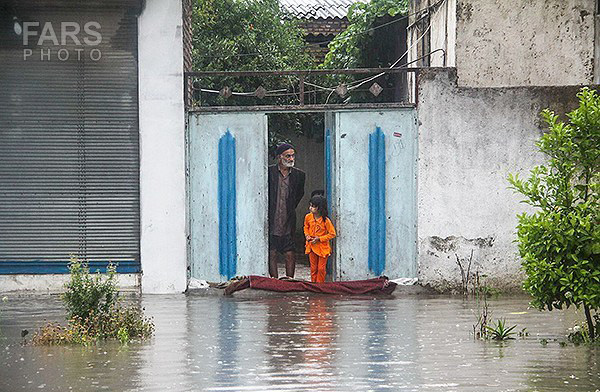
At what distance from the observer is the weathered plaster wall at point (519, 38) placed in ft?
47.5

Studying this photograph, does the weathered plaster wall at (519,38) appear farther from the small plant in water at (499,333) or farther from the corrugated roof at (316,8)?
the corrugated roof at (316,8)

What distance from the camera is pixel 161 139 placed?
14.5 m

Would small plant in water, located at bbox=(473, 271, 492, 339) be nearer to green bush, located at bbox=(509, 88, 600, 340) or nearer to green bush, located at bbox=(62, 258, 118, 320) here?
green bush, located at bbox=(509, 88, 600, 340)

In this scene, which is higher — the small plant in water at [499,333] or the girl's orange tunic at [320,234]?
the girl's orange tunic at [320,234]

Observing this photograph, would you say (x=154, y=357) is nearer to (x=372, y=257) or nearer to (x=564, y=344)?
(x=564, y=344)

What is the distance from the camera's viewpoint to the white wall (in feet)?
47.7

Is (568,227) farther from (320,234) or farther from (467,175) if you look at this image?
(320,234)

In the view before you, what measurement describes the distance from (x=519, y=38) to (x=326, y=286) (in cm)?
419

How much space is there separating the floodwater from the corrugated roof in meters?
11.7

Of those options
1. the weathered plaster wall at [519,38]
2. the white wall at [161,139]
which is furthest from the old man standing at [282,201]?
the weathered plaster wall at [519,38]

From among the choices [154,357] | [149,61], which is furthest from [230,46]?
[154,357]

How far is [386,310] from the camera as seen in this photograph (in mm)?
12742

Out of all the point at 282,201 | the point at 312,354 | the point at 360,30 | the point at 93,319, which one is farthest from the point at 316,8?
the point at 312,354

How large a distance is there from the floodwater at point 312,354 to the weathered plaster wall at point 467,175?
4.46 ft
